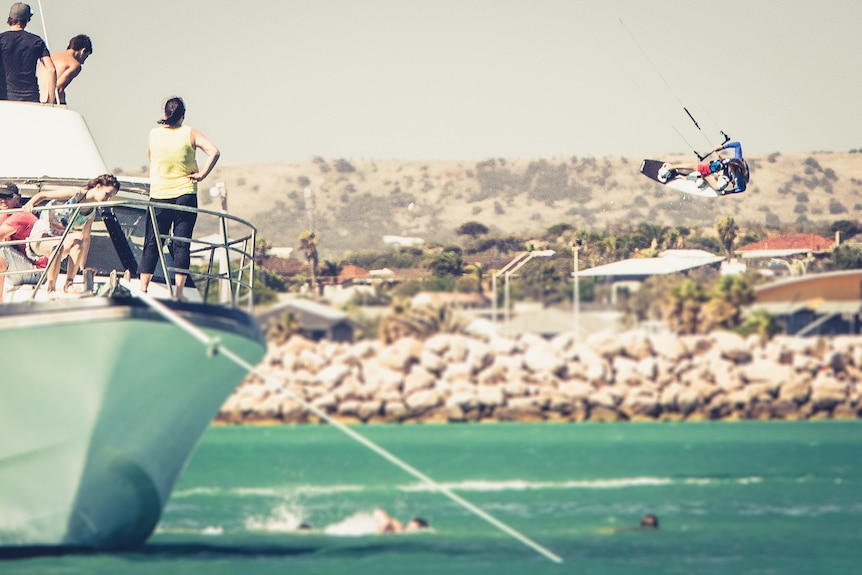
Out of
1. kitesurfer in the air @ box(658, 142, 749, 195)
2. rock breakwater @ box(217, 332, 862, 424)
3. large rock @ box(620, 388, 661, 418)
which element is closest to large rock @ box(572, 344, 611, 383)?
rock breakwater @ box(217, 332, 862, 424)

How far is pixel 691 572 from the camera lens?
22156 millimetres

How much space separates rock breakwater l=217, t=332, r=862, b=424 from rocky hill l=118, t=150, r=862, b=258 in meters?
19.5

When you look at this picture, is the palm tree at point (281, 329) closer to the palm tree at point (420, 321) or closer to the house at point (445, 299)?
the palm tree at point (420, 321)

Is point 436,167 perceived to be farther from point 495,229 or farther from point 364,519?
point 364,519

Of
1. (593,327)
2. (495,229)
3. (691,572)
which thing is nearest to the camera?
(691,572)

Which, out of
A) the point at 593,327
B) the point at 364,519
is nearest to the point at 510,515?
the point at 364,519

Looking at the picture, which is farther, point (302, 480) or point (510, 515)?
point (302, 480)

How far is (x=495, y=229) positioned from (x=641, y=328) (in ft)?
93.7

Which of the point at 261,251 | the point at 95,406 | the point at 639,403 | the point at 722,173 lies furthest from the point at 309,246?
the point at 95,406

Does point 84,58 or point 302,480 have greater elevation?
point 84,58

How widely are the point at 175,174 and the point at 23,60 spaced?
3.67 m

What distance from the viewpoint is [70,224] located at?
48.2ft

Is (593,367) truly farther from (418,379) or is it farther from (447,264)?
(447,264)

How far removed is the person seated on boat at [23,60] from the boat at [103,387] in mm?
620
